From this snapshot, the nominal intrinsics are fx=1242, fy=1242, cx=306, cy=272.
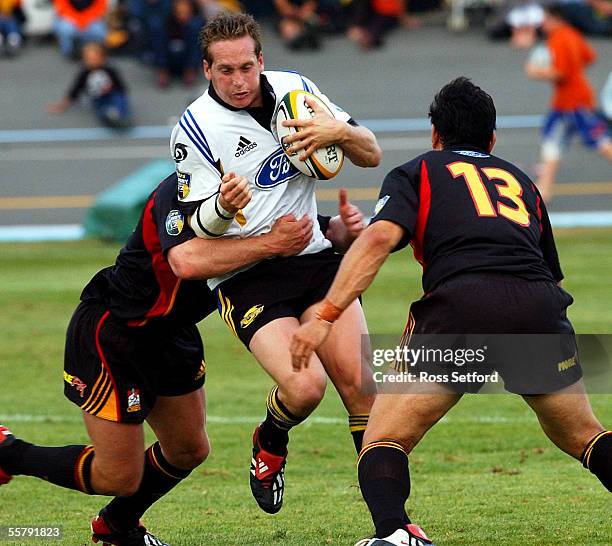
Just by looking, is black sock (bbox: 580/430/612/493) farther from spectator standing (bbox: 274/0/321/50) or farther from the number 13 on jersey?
spectator standing (bbox: 274/0/321/50)

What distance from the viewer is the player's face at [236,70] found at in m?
5.87

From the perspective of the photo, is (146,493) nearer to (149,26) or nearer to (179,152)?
(179,152)

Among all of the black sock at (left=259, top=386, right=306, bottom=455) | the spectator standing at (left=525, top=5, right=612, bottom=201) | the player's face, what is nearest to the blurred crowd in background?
the spectator standing at (left=525, top=5, right=612, bottom=201)

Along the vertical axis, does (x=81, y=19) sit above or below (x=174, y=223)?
below

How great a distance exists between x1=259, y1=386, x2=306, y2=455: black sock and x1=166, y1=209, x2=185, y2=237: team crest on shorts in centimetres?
90

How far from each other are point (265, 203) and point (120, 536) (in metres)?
1.93

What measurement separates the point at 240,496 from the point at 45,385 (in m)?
3.82

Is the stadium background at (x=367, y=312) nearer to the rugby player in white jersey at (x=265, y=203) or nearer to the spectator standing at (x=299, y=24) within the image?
the spectator standing at (x=299, y=24)

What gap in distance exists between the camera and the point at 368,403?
19.6 ft

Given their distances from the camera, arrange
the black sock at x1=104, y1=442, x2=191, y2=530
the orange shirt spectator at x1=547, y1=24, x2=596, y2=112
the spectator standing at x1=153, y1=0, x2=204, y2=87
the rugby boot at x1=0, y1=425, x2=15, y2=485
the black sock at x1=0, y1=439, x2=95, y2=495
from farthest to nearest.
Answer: the spectator standing at x1=153, y1=0, x2=204, y2=87
the orange shirt spectator at x1=547, y1=24, x2=596, y2=112
the black sock at x1=104, y1=442, x2=191, y2=530
the rugby boot at x1=0, y1=425, x2=15, y2=485
the black sock at x1=0, y1=439, x2=95, y2=495

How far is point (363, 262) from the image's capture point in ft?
16.8

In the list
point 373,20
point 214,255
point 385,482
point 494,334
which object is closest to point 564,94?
point 373,20

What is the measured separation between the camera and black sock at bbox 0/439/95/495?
20.7ft

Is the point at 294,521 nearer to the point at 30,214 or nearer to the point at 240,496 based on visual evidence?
the point at 240,496
